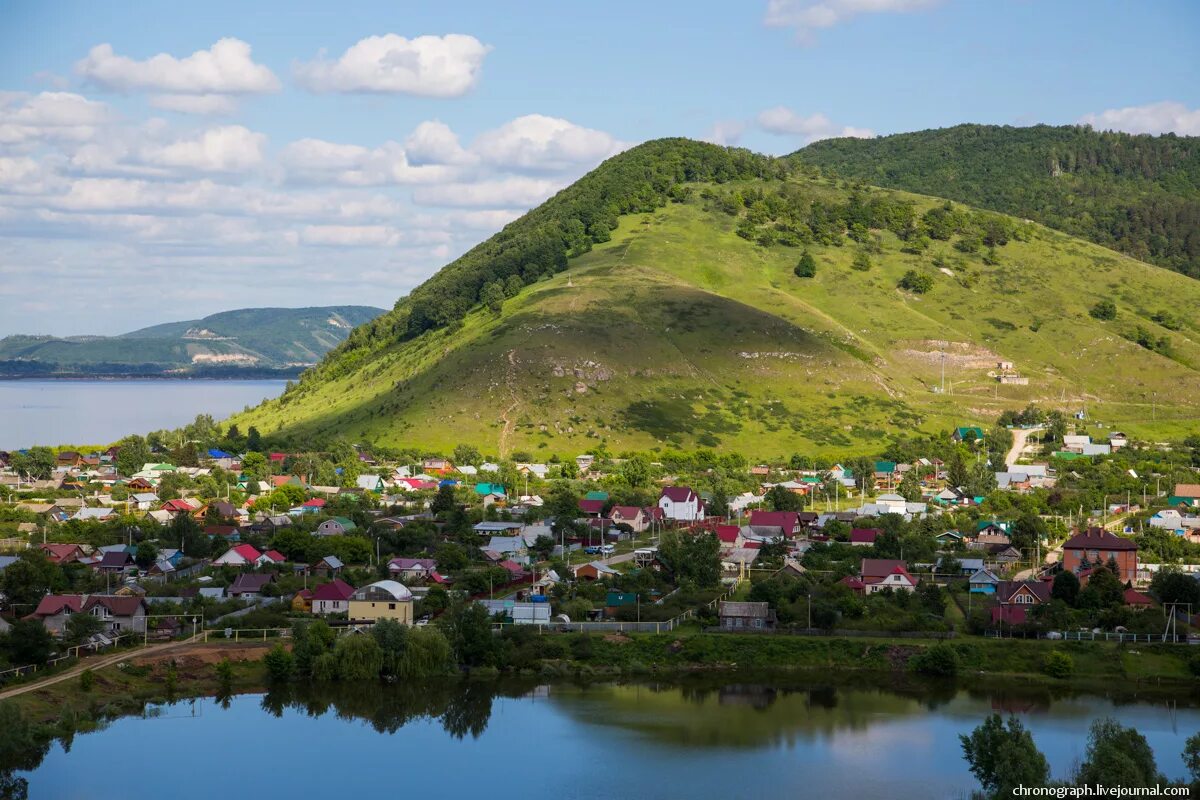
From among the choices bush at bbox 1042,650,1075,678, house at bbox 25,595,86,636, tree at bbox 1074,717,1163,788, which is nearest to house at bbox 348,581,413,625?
house at bbox 25,595,86,636

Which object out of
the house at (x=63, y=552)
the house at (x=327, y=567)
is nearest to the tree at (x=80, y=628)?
the house at (x=327, y=567)

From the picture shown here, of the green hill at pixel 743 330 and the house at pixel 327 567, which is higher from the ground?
the green hill at pixel 743 330

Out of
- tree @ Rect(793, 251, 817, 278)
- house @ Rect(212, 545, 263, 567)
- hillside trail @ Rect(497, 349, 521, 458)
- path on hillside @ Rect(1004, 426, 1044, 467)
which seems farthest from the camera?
tree @ Rect(793, 251, 817, 278)

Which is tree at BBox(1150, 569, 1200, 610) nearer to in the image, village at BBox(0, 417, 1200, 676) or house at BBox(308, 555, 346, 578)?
village at BBox(0, 417, 1200, 676)

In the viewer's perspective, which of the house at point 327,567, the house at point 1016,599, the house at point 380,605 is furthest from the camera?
the house at point 327,567

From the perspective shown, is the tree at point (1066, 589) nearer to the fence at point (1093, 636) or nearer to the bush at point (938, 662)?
the fence at point (1093, 636)

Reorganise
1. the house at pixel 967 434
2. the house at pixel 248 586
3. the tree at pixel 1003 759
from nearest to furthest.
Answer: the tree at pixel 1003 759
the house at pixel 248 586
the house at pixel 967 434

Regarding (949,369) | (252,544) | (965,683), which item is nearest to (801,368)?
(949,369)

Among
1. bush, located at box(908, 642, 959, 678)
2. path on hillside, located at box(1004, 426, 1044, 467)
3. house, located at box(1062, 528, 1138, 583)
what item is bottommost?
bush, located at box(908, 642, 959, 678)
